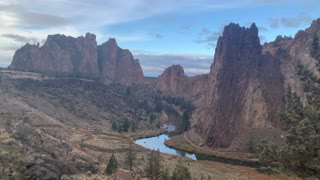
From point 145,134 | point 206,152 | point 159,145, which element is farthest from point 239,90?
point 159,145

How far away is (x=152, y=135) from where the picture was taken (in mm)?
134250

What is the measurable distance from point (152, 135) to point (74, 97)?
1815 inches

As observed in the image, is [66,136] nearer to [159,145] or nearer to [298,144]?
[159,145]

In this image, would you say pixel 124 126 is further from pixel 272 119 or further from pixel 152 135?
pixel 272 119

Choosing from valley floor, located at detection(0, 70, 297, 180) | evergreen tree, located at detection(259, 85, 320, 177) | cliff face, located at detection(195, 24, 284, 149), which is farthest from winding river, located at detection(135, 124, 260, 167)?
evergreen tree, located at detection(259, 85, 320, 177)

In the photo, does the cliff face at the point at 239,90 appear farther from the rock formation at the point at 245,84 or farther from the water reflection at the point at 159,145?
the water reflection at the point at 159,145

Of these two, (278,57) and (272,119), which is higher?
(278,57)

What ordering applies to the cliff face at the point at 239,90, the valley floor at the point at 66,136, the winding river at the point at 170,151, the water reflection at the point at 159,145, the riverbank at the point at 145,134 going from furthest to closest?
the riverbank at the point at 145,134
the cliff face at the point at 239,90
the water reflection at the point at 159,145
the winding river at the point at 170,151
the valley floor at the point at 66,136

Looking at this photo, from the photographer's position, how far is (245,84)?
429 ft

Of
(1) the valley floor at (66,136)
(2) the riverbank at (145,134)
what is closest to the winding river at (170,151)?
(2) the riverbank at (145,134)

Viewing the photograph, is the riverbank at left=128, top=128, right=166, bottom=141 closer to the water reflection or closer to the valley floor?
the valley floor

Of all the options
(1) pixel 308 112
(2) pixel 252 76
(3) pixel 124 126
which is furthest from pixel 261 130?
(1) pixel 308 112

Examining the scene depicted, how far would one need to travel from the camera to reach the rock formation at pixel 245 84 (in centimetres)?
12062

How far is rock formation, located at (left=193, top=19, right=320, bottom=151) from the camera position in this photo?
120625 mm
